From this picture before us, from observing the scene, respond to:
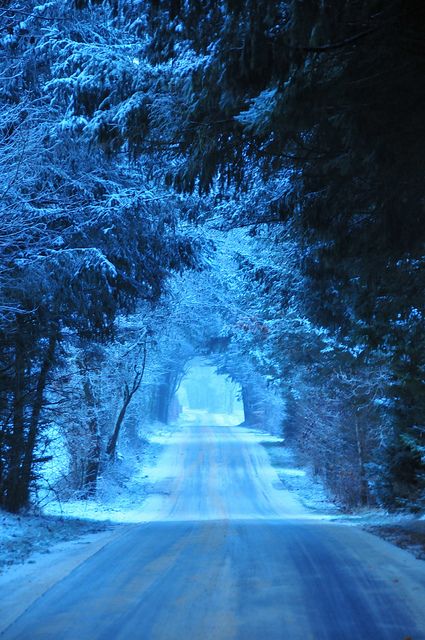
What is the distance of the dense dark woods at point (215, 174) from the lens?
6711 mm

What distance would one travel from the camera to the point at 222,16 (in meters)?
6.86

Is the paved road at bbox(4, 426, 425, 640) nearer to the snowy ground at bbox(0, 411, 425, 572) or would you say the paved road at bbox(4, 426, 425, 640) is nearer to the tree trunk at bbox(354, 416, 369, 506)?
the snowy ground at bbox(0, 411, 425, 572)

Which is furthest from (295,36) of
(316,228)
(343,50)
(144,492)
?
(144,492)

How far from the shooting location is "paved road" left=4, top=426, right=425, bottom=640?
6.45 metres

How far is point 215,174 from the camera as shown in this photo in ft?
28.5

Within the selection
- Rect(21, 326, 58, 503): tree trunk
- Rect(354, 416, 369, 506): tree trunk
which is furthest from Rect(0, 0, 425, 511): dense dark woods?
Rect(354, 416, 369, 506): tree trunk

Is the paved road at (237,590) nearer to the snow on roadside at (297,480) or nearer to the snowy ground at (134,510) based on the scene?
the snowy ground at (134,510)

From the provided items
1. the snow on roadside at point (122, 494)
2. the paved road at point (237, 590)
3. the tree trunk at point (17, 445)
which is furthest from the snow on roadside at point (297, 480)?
the paved road at point (237, 590)

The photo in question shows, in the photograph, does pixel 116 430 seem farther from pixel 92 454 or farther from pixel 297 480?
pixel 297 480

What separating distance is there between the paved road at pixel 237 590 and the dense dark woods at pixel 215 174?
12.0ft

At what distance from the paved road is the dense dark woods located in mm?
3662

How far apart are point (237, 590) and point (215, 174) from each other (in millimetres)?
4536

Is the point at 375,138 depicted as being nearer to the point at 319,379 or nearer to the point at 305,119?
the point at 305,119

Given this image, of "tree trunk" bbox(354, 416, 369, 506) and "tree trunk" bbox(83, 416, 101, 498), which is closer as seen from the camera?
"tree trunk" bbox(354, 416, 369, 506)
